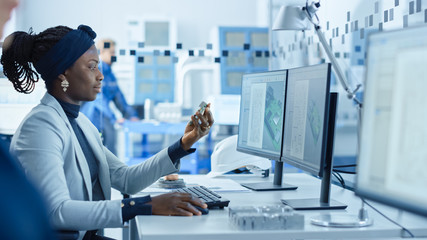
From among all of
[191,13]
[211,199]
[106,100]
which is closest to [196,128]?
[211,199]

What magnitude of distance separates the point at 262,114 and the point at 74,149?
0.70m

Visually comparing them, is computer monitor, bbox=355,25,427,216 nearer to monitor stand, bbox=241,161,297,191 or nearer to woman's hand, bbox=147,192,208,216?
woman's hand, bbox=147,192,208,216

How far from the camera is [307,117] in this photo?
1475mm

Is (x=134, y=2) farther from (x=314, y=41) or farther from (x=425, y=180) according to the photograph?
(x=425, y=180)

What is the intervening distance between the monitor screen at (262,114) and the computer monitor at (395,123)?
74cm

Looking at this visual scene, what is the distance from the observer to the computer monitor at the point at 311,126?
1.35m

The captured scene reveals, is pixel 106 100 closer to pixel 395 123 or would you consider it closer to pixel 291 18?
pixel 291 18

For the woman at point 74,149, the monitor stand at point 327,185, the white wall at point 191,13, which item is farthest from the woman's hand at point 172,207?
the white wall at point 191,13

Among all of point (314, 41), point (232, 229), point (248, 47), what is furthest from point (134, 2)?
point (232, 229)

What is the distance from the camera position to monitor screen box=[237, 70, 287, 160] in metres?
1.70

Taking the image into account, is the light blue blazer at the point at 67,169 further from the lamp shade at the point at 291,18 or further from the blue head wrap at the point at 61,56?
the lamp shade at the point at 291,18

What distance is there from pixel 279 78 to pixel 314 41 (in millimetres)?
1008

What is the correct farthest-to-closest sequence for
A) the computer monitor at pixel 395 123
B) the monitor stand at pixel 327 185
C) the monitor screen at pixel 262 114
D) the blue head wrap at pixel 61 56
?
1. the monitor screen at pixel 262 114
2. the blue head wrap at pixel 61 56
3. the monitor stand at pixel 327 185
4. the computer monitor at pixel 395 123

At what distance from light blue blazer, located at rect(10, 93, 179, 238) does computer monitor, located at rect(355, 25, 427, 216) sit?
2.20 feet
